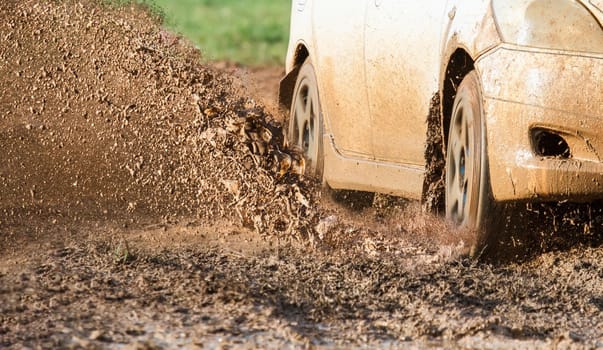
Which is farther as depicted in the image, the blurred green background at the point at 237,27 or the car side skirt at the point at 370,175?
the blurred green background at the point at 237,27

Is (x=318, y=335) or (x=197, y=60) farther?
(x=197, y=60)

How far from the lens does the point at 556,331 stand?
5.72m

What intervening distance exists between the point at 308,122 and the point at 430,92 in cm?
209

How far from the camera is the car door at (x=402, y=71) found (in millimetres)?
7356

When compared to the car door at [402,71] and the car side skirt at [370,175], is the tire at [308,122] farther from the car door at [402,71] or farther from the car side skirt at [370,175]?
the car door at [402,71]

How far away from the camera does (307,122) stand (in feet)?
31.1

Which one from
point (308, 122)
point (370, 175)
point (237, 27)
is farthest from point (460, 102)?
point (237, 27)

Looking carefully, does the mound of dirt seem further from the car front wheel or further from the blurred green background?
the blurred green background

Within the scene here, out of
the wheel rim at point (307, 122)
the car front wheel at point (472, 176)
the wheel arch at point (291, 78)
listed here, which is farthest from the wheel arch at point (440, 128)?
the wheel arch at point (291, 78)

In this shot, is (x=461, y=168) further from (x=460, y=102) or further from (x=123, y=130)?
(x=123, y=130)

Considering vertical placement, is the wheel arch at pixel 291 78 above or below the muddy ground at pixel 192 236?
above

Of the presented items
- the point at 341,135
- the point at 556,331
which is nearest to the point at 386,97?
the point at 341,135

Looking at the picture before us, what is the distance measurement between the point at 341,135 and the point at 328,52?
1.58 ft

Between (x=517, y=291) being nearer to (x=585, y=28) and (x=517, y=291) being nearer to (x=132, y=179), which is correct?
(x=585, y=28)
